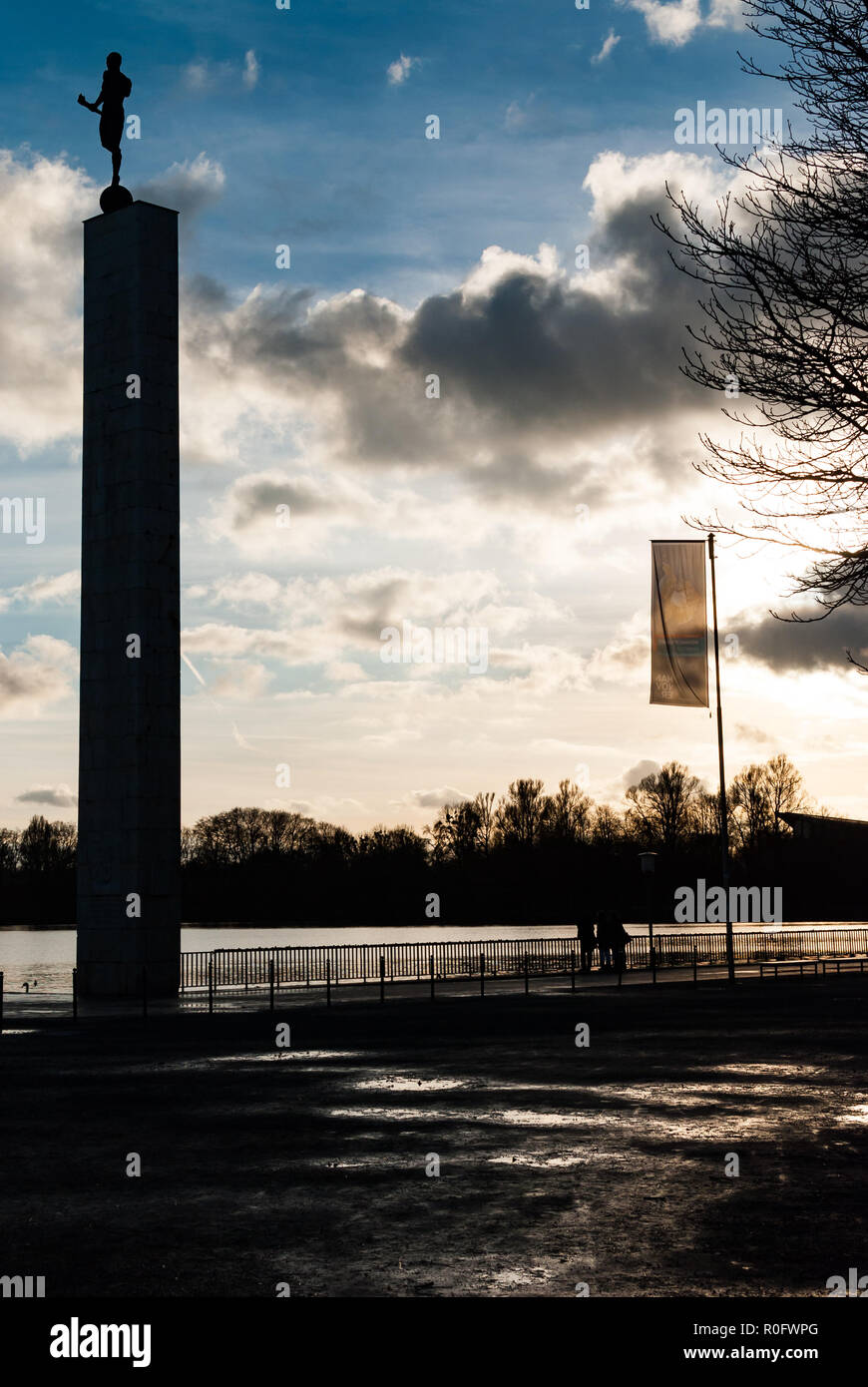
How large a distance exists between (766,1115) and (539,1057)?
642 centimetres

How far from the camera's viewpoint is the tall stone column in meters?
35.3

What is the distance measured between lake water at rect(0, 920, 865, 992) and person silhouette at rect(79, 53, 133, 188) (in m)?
23.5

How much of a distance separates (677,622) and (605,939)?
9766 millimetres

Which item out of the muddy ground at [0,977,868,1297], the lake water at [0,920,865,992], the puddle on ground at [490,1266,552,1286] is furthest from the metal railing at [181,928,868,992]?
the puddle on ground at [490,1266,552,1286]

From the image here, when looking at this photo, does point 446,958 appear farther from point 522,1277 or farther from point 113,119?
point 522,1277

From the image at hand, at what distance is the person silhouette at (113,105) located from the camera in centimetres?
3800

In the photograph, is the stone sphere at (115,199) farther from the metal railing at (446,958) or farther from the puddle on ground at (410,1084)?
the puddle on ground at (410,1084)

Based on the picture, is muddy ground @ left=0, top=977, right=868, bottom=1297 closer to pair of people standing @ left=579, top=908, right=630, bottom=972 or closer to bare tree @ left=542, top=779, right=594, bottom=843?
pair of people standing @ left=579, top=908, right=630, bottom=972

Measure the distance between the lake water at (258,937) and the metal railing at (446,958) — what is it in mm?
6197

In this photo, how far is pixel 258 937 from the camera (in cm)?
10238

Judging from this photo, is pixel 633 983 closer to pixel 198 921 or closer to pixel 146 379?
pixel 146 379

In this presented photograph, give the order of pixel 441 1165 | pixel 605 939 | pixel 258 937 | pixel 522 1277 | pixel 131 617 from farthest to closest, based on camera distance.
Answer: pixel 258 937, pixel 605 939, pixel 131 617, pixel 441 1165, pixel 522 1277

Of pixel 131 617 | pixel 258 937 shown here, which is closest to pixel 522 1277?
pixel 131 617

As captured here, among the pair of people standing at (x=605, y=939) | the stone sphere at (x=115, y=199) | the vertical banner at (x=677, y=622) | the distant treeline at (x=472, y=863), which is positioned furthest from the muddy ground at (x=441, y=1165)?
the distant treeline at (x=472, y=863)
